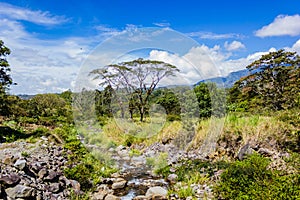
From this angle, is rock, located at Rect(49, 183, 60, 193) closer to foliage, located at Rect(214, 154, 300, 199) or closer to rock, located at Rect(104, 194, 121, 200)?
rock, located at Rect(104, 194, 121, 200)

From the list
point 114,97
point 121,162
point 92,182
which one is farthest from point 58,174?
point 114,97

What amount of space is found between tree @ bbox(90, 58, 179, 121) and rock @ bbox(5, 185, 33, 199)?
8195 mm

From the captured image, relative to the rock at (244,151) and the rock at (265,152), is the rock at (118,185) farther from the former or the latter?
the rock at (265,152)

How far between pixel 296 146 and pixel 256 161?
165cm

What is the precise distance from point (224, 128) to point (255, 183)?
350 cm

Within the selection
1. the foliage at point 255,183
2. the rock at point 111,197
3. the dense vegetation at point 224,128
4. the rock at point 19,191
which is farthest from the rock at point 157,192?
the rock at point 19,191

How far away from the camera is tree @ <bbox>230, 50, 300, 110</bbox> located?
44.2 ft

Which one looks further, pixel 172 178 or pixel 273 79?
pixel 273 79

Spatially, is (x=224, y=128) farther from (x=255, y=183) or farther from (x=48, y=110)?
(x=48, y=110)

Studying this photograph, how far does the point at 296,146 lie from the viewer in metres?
6.62

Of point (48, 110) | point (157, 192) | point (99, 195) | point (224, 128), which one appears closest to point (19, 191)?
point (99, 195)

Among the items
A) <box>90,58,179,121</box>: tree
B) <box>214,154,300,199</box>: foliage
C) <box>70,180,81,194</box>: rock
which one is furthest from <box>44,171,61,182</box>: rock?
<box>90,58,179,121</box>: tree

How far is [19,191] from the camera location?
15.3 feet

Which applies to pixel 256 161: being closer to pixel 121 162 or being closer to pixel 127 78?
pixel 121 162
